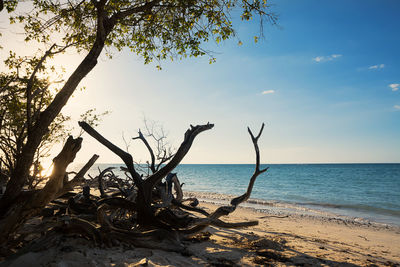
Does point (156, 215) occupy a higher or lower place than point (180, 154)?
lower

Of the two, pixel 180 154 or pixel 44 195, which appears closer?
pixel 44 195

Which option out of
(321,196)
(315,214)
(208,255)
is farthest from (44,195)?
(321,196)

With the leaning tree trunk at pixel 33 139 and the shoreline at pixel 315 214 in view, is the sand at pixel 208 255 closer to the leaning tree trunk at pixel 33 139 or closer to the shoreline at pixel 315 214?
the leaning tree trunk at pixel 33 139

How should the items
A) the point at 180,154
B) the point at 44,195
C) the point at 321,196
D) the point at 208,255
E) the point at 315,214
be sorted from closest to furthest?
1. the point at 44,195
2. the point at 180,154
3. the point at 208,255
4. the point at 315,214
5. the point at 321,196

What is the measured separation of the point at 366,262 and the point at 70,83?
721 centimetres

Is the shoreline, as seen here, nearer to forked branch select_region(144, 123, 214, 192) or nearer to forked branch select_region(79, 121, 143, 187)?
forked branch select_region(144, 123, 214, 192)

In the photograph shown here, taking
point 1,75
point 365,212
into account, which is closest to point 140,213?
point 1,75

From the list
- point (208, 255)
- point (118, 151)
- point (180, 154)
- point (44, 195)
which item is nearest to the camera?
point (44, 195)

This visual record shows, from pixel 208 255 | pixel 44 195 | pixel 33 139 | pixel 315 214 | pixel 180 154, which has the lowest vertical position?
pixel 315 214

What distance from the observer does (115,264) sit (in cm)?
360

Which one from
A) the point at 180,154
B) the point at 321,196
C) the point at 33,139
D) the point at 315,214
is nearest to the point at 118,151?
the point at 180,154

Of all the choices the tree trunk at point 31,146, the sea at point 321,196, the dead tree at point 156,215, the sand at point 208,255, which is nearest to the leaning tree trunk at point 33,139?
the tree trunk at point 31,146

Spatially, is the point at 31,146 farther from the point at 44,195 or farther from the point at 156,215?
the point at 156,215

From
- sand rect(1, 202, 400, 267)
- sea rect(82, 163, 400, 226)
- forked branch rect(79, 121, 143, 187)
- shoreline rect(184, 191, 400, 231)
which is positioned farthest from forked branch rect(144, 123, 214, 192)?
shoreline rect(184, 191, 400, 231)
